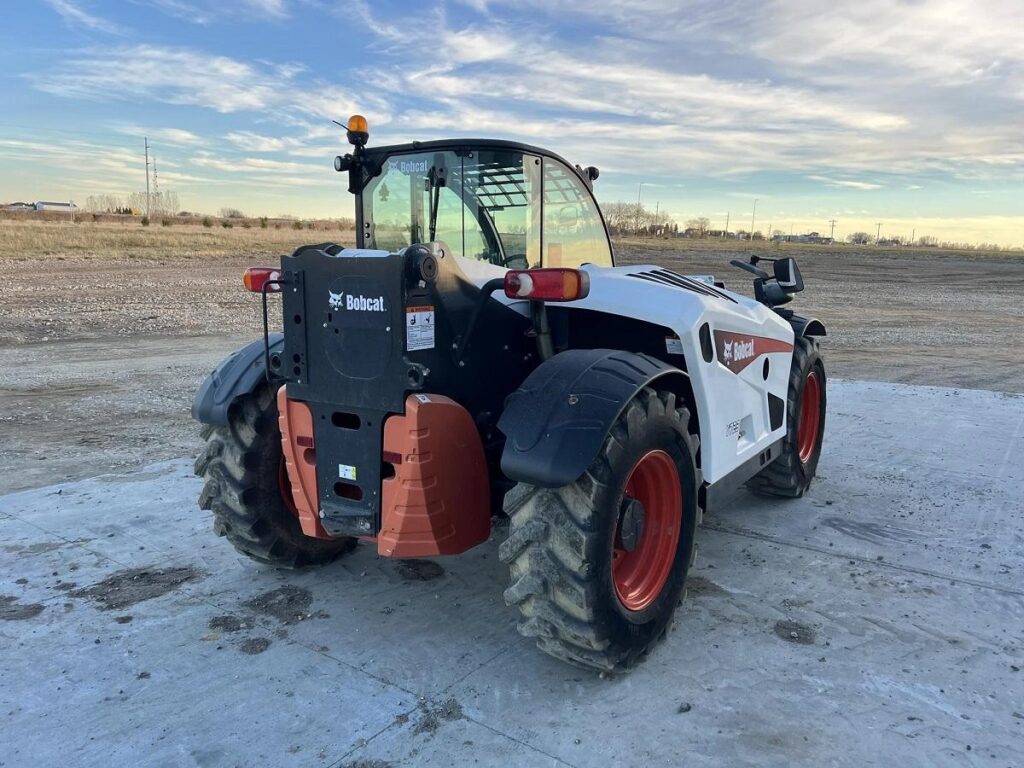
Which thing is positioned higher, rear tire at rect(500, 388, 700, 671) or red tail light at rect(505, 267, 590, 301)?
red tail light at rect(505, 267, 590, 301)

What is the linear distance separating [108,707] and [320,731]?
832 millimetres

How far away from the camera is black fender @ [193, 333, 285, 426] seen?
3.66 m

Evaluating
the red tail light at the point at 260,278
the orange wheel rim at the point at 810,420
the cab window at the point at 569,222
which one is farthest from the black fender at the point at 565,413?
the orange wheel rim at the point at 810,420

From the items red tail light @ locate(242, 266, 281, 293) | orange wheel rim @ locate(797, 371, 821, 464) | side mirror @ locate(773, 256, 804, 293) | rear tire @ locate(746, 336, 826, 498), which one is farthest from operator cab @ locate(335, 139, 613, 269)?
orange wheel rim @ locate(797, 371, 821, 464)

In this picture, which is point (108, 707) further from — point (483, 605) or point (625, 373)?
point (625, 373)

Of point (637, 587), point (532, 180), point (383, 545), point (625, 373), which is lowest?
point (637, 587)

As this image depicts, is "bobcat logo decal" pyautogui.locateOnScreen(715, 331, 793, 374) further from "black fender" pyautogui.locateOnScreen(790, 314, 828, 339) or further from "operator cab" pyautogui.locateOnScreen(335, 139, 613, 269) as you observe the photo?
"black fender" pyautogui.locateOnScreen(790, 314, 828, 339)

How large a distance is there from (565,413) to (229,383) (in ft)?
5.81

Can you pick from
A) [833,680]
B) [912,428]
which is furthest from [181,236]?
[833,680]

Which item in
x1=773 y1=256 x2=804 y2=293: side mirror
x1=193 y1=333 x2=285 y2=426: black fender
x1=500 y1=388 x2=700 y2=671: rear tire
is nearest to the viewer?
x1=500 y1=388 x2=700 y2=671: rear tire

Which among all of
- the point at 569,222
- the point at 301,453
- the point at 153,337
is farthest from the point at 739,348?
the point at 153,337

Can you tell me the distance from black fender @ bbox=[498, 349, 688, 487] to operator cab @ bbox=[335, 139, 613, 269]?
105cm

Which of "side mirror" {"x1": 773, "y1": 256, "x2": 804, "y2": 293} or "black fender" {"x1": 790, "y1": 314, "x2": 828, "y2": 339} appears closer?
"side mirror" {"x1": 773, "y1": 256, "x2": 804, "y2": 293}

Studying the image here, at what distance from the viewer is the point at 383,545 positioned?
121 inches
